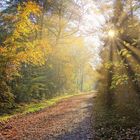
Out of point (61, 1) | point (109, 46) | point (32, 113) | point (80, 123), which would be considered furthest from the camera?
point (61, 1)

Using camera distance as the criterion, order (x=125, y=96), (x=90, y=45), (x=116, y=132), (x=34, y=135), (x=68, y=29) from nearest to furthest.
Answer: (x=116, y=132) < (x=34, y=135) < (x=125, y=96) < (x=68, y=29) < (x=90, y=45)

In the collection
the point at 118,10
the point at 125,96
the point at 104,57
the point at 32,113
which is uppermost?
the point at 118,10

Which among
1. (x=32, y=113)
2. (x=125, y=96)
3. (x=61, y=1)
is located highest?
(x=61, y=1)

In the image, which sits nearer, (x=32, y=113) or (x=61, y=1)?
(x=32, y=113)

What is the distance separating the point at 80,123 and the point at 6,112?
7307mm

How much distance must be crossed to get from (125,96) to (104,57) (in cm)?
758

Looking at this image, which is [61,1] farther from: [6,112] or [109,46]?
[6,112]

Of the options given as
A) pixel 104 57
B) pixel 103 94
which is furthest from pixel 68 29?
Answer: pixel 103 94

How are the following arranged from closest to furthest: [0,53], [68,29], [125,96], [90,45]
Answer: [125,96] → [0,53] → [68,29] → [90,45]

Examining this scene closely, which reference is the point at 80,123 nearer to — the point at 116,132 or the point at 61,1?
the point at 116,132

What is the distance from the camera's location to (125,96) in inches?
683

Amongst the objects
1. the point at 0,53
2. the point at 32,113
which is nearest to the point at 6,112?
the point at 32,113

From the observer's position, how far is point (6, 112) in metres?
20.4

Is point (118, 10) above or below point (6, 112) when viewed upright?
above
